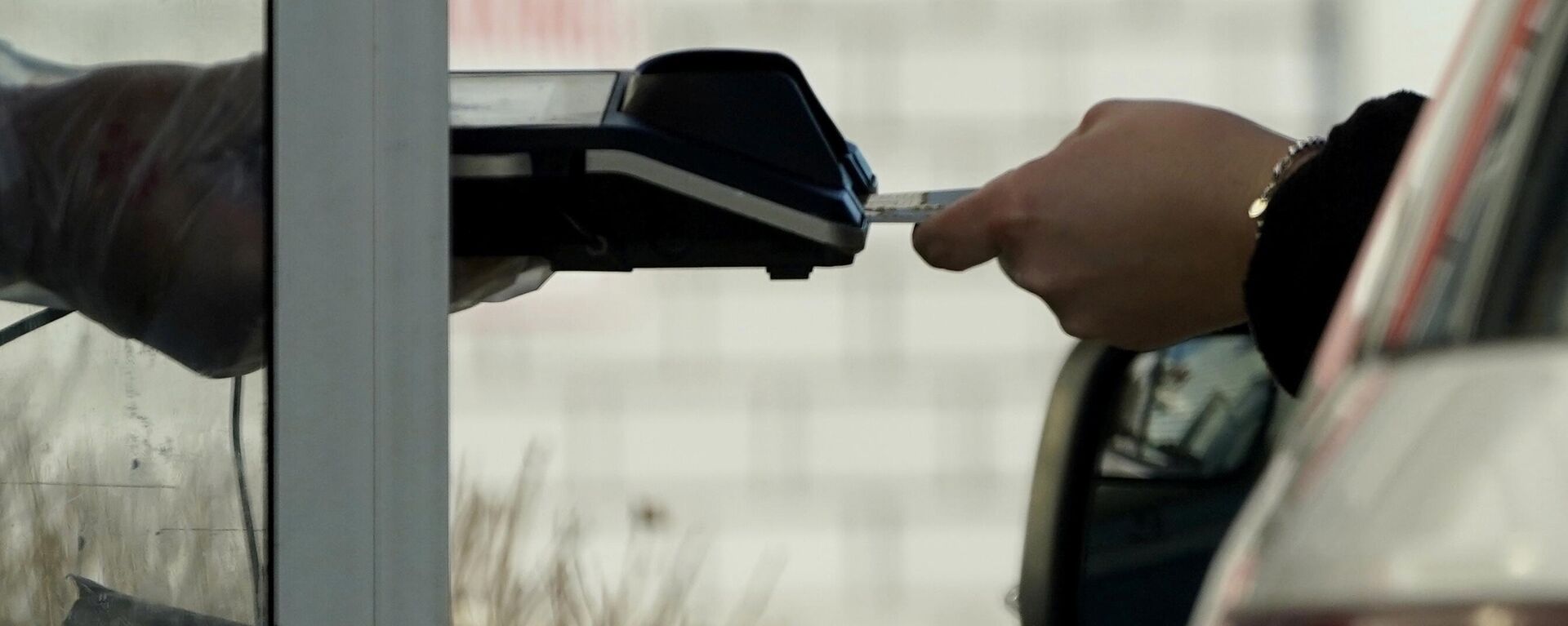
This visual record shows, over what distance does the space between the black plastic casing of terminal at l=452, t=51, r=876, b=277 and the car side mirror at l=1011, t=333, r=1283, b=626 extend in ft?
2.35

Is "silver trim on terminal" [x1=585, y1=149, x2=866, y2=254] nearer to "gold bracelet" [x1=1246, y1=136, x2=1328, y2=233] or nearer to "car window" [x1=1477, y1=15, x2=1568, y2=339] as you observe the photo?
"gold bracelet" [x1=1246, y1=136, x2=1328, y2=233]

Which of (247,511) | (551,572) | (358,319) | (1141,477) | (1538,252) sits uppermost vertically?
(1538,252)

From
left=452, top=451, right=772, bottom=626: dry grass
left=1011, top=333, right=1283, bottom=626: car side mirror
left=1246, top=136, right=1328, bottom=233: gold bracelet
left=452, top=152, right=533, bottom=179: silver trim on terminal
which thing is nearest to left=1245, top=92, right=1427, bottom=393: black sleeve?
left=1246, top=136, right=1328, bottom=233: gold bracelet

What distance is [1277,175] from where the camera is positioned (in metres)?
1.36

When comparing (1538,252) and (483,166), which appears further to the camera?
(483,166)

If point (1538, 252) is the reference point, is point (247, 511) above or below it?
below

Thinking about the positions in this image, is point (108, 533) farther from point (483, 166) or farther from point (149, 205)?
point (483, 166)

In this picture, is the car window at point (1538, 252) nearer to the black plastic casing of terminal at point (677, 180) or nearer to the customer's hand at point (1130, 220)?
the black plastic casing of terminal at point (677, 180)

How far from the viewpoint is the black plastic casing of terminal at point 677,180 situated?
122 centimetres

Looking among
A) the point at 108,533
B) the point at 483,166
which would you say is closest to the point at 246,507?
the point at 108,533

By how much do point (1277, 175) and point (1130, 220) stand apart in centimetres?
12

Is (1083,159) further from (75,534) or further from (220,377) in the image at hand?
(75,534)

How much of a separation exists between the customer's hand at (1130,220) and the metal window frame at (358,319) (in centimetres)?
42

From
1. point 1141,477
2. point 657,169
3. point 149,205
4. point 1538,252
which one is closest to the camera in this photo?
point 1538,252
